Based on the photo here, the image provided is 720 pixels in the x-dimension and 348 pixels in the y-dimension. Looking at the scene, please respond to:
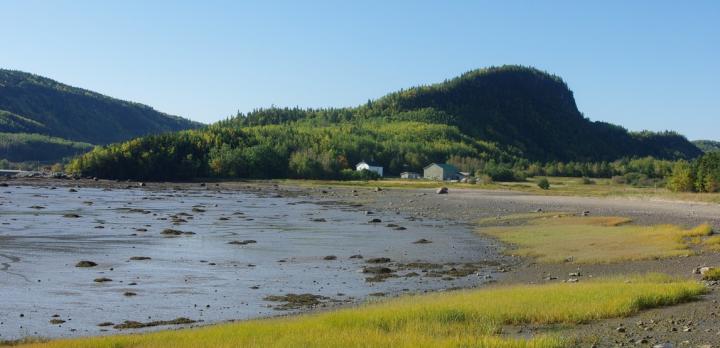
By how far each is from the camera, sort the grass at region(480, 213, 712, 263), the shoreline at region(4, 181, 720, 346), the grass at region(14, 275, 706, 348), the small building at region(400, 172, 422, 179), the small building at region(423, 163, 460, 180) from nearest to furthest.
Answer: the grass at region(14, 275, 706, 348) → the shoreline at region(4, 181, 720, 346) → the grass at region(480, 213, 712, 263) → the small building at region(423, 163, 460, 180) → the small building at region(400, 172, 422, 179)

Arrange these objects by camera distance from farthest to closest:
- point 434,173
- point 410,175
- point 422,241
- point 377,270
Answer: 1. point 410,175
2. point 434,173
3. point 422,241
4. point 377,270

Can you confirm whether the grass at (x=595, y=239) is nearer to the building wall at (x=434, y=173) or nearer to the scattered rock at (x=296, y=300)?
the scattered rock at (x=296, y=300)

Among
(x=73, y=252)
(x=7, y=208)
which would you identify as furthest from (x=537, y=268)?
(x=7, y=208)

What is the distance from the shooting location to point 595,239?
3800cm

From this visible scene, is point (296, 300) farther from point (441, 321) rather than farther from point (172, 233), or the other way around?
point (172, 233)

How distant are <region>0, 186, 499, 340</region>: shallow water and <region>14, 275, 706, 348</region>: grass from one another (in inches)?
128

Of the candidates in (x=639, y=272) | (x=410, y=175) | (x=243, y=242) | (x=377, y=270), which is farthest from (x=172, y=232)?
(x=410, y=175)

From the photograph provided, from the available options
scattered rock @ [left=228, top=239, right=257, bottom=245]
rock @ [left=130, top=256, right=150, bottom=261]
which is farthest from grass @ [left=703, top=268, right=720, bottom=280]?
scattered rock @ [left=228, top=239, right=257, bottom=245]

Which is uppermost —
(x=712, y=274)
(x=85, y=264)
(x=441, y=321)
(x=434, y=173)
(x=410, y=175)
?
(x=434, y=173)

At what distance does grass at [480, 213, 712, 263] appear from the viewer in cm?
3139

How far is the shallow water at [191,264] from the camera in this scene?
21.8 metres

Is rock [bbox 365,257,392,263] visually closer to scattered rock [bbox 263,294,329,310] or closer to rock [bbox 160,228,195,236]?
scattered rock [bbox 263,294,329,310]

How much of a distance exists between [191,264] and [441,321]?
1738 cm

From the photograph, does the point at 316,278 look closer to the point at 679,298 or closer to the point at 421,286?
the point at 421,286
